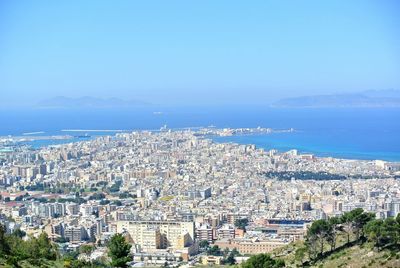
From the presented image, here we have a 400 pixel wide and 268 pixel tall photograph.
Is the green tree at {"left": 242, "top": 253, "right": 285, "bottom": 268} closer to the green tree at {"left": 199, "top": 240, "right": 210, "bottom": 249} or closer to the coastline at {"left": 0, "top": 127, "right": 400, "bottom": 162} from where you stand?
the green tree at {"left": 199, "top": 240, "right": 210, "bottom": 249}

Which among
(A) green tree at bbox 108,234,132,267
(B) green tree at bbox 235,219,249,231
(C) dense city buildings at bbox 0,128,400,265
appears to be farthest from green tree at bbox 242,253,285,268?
(B) green tree at bbox 235,219,249,231

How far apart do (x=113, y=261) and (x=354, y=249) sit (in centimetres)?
321

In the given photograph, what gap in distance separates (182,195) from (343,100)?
75744 mm

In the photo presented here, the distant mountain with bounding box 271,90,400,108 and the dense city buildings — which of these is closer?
the dense city buildings

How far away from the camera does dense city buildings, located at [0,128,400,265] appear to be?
49.3 ft

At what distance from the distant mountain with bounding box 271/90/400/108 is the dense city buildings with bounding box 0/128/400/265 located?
192 ft

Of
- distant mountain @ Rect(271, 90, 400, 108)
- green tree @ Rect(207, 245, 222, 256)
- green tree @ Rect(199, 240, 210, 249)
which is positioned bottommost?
green tree @ Rect(199, 240, 210, 249)

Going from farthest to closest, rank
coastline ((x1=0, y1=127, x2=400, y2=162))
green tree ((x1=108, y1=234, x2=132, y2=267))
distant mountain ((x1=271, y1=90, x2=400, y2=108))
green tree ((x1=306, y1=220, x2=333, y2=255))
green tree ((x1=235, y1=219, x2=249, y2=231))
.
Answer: distant mountain ((x1=271, y1=90, x2=400, y2=108)) < coastline ((x1=0, y1=127, x2=400, y2=162)) < green tree ((x1=235, y1=219, x2=249, y2=231)) < green tree ((x1=306, y1=220, x2=333, y2=255)) < green tree ((x1=108, y1=234, x2=132, y2=267))

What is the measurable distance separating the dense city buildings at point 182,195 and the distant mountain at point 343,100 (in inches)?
2306

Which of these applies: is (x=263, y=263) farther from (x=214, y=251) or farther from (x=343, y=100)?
(x=343, y=100)

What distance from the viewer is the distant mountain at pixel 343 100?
3506 inches

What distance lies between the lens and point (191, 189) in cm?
2280

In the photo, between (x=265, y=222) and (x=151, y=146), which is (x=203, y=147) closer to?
(x=151, y=146)

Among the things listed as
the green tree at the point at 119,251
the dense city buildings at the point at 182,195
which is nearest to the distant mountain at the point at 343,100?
the dense city buildings at the point at 182,195
